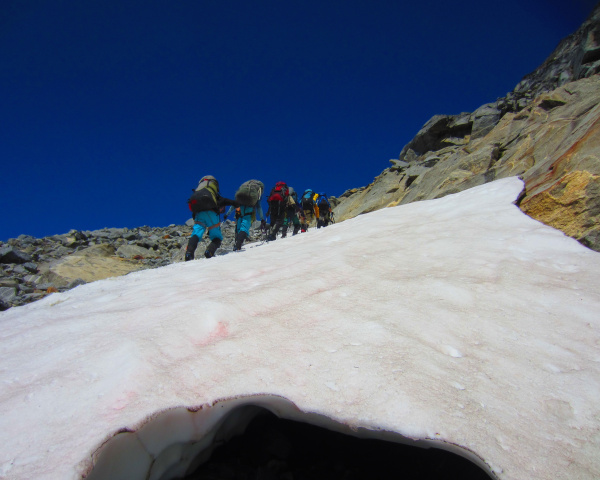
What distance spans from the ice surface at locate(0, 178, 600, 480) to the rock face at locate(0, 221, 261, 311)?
420 cm

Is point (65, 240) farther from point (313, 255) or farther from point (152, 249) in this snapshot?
point (313, 255)

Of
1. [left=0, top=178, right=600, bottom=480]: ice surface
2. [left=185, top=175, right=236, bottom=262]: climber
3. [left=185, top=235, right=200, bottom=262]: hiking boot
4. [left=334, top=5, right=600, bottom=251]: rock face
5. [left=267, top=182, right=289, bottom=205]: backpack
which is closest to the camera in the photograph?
[left=0, top=178, right=600, bottom=480]: ice surface

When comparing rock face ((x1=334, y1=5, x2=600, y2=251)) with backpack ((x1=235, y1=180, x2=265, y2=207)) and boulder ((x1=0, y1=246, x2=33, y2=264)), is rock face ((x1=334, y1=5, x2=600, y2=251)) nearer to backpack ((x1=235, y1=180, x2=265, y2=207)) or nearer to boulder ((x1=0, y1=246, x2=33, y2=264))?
backpack ((x1=235, y1=180, x2=265, y2=207))

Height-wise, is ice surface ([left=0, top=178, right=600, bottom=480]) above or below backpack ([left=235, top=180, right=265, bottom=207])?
below

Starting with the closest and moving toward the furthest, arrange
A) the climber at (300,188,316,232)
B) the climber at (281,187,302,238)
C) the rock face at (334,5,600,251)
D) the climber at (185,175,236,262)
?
1. the rock face at (334,5,600,251)
2. the climber at (185,175,236,262)
3. the climber at (281,187,302,238)
4. the climber at (300,188,316,232)

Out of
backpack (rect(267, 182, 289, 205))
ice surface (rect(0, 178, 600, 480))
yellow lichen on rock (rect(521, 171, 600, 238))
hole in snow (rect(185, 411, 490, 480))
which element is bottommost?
hole in snow (rect(185, 411, 490, 480))

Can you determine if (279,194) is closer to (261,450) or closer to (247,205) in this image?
(247,205)

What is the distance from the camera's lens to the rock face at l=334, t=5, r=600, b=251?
4.44m

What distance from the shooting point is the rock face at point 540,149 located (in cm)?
444

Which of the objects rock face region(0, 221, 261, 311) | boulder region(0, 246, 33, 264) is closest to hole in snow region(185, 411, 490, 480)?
rock face region(0, 221, 261, 311)

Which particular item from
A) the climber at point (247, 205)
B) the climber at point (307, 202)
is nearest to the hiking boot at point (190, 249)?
the climber at point (247, 205)

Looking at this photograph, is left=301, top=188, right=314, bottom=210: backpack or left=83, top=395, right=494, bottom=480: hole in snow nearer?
left=83, top=395, right=494, bottom=480: hole in snow

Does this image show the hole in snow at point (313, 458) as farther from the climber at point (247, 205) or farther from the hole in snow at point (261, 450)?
the climber at point (247, 205)

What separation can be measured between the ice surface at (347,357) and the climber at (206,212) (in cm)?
416
